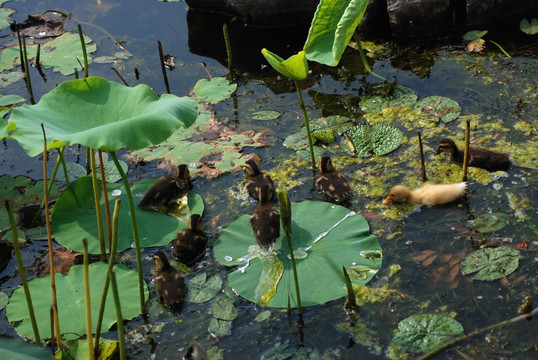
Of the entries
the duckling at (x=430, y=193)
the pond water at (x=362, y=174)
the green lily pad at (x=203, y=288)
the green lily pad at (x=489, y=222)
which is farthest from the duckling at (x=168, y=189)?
the green lily pad at (x=489, y=222)

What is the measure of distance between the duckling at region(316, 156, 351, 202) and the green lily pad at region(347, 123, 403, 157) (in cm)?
56

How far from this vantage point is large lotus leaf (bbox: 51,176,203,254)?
18.3 ft

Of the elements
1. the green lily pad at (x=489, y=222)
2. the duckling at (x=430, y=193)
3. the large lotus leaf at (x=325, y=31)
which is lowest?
the green lily pad at (x=489, y=222)

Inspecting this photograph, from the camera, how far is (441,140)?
19.9ft

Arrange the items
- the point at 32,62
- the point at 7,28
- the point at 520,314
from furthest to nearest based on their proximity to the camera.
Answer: the point at 7,28 < the point at 32,62 < the point at 520,314

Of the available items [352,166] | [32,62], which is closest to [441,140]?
[352,166]

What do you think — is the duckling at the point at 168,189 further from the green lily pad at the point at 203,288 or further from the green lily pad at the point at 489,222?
the green lily pad at the point at 489,222

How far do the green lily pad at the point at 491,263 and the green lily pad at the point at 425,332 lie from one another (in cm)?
52

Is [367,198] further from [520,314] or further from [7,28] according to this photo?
[7,28]

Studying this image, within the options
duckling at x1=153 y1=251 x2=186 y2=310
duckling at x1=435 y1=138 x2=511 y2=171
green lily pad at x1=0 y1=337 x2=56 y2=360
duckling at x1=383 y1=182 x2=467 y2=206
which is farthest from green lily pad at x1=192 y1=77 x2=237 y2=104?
green lily pad at x1=0 y1=337 x2=56 y2=360

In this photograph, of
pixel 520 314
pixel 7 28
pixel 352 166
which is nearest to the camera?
pixel 520 314

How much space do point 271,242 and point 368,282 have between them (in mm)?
787

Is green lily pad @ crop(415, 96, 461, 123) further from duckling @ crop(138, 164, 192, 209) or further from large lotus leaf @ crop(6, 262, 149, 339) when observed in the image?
large lotus leaf @ crop(6, 262, 149, 339)

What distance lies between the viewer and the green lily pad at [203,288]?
501 cm
